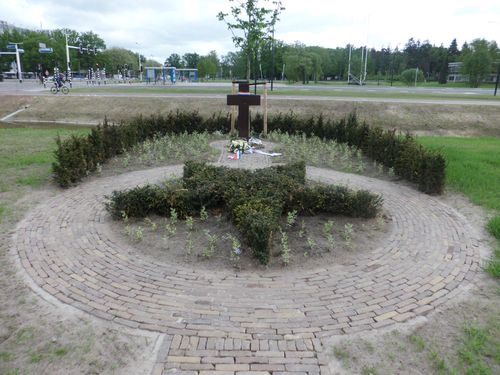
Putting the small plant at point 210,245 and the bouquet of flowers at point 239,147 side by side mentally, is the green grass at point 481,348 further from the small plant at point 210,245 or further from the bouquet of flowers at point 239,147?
the bouquet of flowers at point 239,147

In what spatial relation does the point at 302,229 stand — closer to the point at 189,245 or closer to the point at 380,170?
the point at 189,245

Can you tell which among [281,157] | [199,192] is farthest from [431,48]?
[199,192]

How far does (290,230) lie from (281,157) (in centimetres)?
562

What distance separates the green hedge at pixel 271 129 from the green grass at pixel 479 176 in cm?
83

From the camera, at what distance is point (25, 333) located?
3580mm

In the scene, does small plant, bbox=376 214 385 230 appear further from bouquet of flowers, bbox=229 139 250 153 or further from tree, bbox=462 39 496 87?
tree, bbox=462 39 496 87

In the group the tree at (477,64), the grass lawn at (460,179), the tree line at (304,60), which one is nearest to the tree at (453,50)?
the tree line at (304,60)

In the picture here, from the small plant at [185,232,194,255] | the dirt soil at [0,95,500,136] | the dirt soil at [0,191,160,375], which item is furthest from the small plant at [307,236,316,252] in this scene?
the dirt soil at [0,95,500,136]

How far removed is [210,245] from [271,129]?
10892 mm

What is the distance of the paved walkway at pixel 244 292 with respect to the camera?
11.2 feet

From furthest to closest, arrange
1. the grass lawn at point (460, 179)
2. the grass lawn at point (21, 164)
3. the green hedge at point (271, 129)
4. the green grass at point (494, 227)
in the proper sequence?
the green hedge at point (271, 129) → the grass lawn at point (21, 164) → the green grass at point (494, 227) → the grass lawn at point (460, 179)

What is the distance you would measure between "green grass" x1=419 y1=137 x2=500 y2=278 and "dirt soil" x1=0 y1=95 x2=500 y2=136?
7.57m

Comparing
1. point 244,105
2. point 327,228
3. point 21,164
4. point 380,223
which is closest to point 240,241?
point 327,228

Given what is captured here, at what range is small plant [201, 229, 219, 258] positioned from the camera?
515cm
